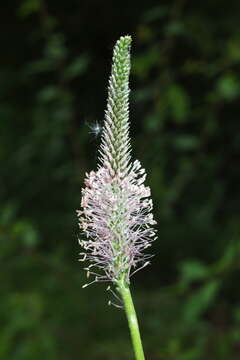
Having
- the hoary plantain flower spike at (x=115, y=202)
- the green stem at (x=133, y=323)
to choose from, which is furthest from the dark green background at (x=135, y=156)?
the green stem at (x=133, y=323)

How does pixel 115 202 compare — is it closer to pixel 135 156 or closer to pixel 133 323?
pixel 133 323

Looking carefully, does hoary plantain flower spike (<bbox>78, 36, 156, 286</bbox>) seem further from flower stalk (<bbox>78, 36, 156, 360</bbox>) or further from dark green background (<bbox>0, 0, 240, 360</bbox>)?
dark green background (<bbox>0, 0, 240, 360</bbox>)

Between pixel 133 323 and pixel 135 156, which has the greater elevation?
pixel 135 156

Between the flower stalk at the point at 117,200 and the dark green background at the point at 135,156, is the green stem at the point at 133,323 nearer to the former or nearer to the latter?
the flower stalk at the point at 117,200

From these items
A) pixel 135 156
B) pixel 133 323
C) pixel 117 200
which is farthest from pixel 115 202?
pixel 135 156

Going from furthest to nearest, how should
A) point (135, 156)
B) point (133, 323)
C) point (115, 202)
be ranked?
point (135, 156) < point (115, 202) < point (133, 323)
